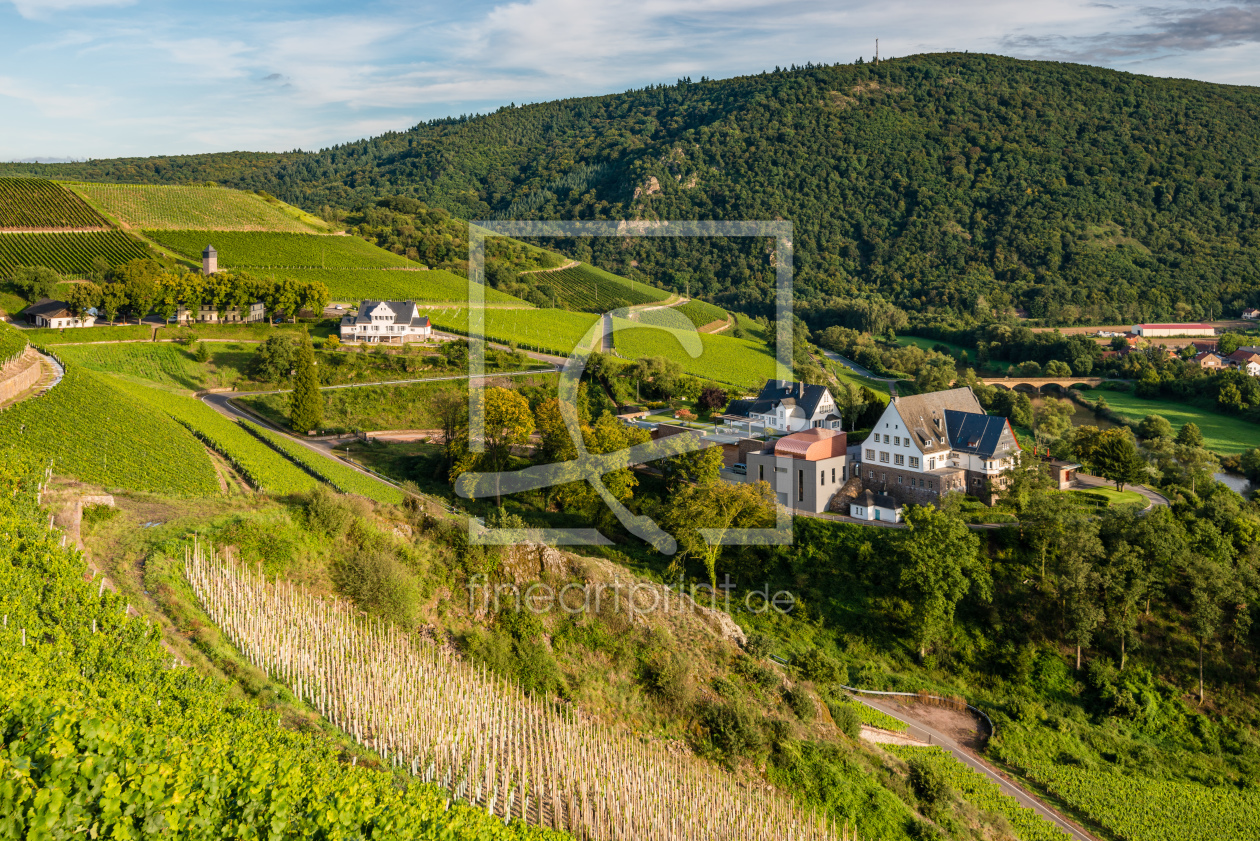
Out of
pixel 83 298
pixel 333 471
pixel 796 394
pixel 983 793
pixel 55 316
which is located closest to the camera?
pixel 983 793

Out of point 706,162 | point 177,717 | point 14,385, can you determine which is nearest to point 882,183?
point 706,162

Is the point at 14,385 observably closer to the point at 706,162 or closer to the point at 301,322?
the point at 301,322

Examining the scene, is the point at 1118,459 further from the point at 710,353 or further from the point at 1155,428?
the point at 710,353

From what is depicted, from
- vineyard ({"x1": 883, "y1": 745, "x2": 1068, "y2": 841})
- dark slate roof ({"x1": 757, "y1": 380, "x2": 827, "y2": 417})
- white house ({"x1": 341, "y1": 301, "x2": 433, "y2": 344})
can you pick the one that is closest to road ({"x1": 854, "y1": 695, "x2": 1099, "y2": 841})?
vineyard ({"x1": 883, "y1": 745, "x2": 1068, "y2": 841})

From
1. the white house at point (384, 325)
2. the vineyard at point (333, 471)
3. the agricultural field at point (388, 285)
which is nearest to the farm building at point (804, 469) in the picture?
the vineyard at point (333, 471)

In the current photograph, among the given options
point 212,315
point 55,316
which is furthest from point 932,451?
point 55,316

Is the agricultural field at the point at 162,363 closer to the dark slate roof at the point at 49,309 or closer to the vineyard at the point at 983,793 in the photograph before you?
the dark slate roof at the point at 49,309

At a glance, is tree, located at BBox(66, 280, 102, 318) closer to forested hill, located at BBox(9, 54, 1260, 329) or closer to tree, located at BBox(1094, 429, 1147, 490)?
tree, located at BBox(1094, 429, 1147, 490)
